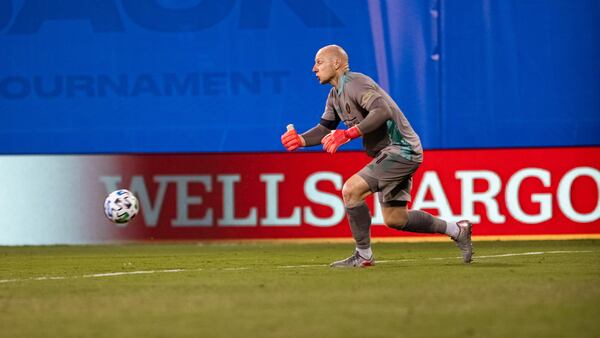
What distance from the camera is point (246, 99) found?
677 inches

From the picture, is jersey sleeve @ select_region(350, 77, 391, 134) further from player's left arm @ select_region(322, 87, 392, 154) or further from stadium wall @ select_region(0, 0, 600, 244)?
stadium wall @ select_region(0, 0, 600, 244)

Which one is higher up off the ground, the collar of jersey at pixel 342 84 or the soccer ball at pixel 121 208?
the collar of jersey at pixel 342 84

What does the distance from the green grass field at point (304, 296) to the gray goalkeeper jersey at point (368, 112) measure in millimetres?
958

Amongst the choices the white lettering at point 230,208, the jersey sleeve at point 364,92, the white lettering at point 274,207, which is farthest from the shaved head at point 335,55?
the white lettering at point 230,208

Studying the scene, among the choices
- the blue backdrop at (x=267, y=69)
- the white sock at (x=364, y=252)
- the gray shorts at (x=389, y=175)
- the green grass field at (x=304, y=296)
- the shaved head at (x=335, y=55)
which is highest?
the blue backdrop at (x=267, y=69)

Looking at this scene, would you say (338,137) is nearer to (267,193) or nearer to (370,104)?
(370,104)

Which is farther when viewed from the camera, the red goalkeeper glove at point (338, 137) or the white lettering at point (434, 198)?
the white lettering at point (434, 198)

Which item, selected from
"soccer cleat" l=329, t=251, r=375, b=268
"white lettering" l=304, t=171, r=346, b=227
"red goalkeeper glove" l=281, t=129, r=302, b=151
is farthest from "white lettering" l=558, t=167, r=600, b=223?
"red goalkeeper glove" l=281, t=129, r=302, b=151

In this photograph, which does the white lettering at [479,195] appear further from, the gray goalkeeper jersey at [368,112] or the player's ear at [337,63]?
the player's ear at [337,63]

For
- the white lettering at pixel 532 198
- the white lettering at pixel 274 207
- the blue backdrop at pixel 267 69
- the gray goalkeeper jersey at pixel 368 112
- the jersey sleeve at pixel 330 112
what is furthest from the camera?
the blue backdrop at pixel 267 69

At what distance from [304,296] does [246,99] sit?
9.74 metres

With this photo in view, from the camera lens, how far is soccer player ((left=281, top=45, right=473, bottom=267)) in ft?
31.6

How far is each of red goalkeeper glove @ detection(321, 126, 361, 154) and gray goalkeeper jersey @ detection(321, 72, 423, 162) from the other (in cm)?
32

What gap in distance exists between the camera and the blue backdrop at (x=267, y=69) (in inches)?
661
